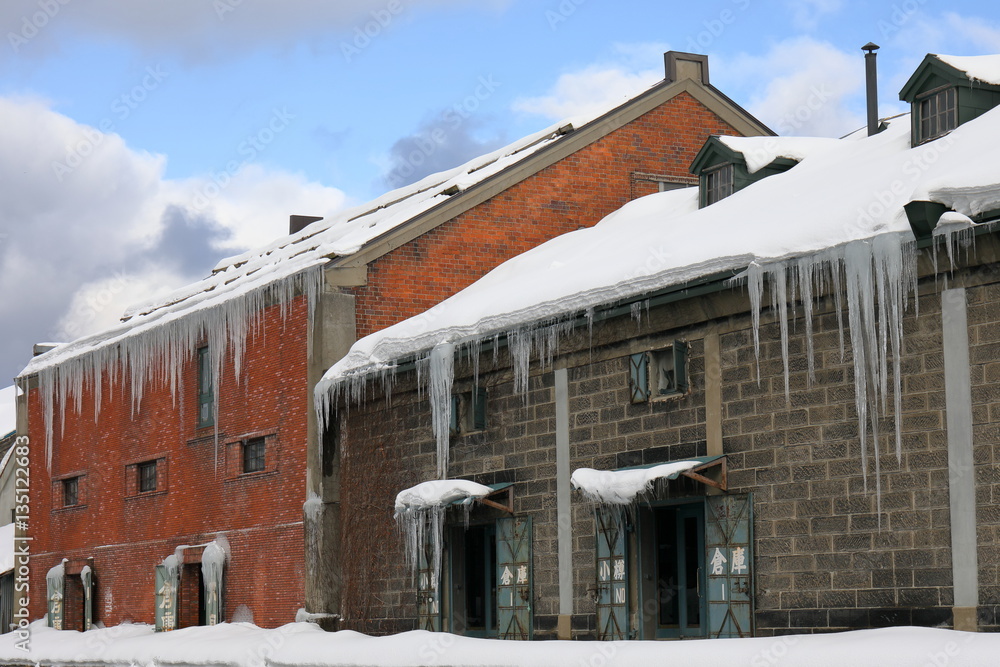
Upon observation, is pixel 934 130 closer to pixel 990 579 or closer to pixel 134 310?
pixel 990 579

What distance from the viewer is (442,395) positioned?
2023 centimetres

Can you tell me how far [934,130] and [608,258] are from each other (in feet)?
14.8

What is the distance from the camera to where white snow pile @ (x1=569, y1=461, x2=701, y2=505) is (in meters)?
15.6

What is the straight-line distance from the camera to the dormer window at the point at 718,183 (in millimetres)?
20469

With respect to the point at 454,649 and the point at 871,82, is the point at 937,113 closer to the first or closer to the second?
the point at 871,82

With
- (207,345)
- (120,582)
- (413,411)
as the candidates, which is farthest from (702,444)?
(120,582)

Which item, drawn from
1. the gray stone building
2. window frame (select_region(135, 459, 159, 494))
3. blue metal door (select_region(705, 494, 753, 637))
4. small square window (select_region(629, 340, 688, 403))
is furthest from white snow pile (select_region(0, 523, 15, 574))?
blue metal door (select_region(705, 494, 753, 637))

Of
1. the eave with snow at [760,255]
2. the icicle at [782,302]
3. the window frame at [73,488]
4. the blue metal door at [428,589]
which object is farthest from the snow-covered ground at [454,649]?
the window frame at [73,488]

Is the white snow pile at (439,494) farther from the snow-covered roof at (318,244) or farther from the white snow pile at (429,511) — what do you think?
the snow-covered roof at (318,244)

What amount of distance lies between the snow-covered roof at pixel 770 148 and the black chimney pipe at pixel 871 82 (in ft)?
2.00

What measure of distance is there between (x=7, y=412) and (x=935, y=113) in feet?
137

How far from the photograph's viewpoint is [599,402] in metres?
17.7

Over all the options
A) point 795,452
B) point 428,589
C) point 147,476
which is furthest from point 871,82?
point 147,476

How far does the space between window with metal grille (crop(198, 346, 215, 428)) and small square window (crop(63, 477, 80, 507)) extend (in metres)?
6.30
